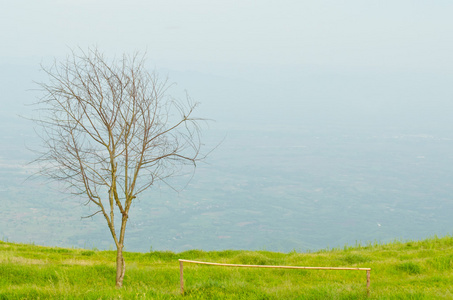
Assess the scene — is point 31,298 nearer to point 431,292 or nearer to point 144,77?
point 144,77

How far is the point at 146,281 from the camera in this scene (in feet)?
44.6

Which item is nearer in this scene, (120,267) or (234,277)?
(120,267)

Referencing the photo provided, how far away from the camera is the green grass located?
9.65 meters

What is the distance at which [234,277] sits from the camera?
1324cm

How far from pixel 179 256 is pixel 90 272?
6386 mm

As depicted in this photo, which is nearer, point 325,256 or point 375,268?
point 375,268

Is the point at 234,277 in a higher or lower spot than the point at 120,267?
lower

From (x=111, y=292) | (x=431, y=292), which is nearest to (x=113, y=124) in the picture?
(x=111, y=292)

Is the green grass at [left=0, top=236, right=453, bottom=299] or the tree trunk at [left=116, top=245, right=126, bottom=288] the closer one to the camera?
the green grass at [left=0, top=236, right=453, bottom=299]

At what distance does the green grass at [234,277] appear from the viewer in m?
9.65

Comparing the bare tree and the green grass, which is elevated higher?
the bare tree

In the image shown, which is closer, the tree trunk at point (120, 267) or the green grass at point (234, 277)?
the green grass at point (234, 277)

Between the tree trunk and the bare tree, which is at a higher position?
the bare tree

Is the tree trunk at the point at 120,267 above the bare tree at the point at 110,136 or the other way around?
the other way around
